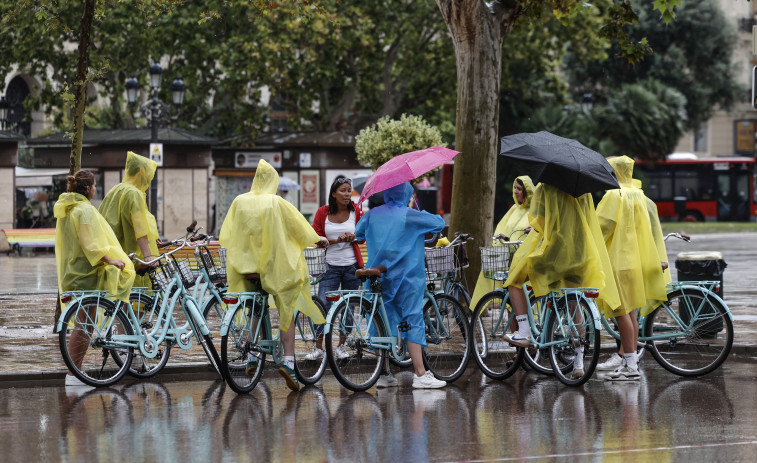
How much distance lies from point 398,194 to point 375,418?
6.47ft

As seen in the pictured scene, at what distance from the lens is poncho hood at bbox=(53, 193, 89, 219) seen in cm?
955

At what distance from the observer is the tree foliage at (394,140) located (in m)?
20.9

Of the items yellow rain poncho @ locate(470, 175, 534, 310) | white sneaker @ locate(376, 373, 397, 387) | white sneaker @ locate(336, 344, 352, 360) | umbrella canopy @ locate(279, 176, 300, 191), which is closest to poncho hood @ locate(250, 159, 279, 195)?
white sneaker @ locate(336, 344, 352, 360)

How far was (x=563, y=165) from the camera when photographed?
9.20m

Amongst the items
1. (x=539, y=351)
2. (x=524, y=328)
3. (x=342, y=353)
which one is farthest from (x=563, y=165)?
(x=342, y=353)

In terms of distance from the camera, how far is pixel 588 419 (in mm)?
7926

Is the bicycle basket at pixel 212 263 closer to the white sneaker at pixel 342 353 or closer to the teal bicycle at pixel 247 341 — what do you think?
the teal bicycle at pixel 247 341

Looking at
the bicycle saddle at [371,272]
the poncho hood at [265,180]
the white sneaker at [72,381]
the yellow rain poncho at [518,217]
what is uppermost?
the poncho hood at [265,180]

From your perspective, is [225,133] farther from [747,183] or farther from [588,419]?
[588,419]

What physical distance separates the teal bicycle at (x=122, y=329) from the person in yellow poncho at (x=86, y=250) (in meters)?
0.17

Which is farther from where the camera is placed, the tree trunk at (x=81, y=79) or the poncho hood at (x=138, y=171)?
the tree trunk at (x=81, y=79)

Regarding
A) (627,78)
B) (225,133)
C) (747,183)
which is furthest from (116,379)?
(747,183)

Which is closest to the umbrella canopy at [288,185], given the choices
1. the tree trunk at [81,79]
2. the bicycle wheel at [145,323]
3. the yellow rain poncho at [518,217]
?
the tree trunk at [81,79]

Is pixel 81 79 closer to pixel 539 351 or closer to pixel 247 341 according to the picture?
pixel 247 341
